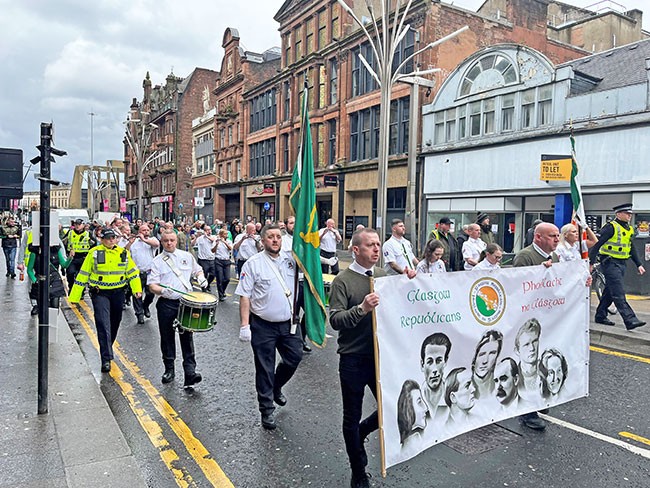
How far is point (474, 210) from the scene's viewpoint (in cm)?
2192

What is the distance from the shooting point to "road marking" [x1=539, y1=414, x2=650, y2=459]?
4.22m

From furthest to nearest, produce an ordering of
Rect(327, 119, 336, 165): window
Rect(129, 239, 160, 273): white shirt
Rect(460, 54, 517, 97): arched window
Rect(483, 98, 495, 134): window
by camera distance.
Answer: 1. Rect(327, 119, 336, 165): window
2. Rect(483, 98, 495, 134): window
3. Rect(460, 54, 517, 97): arched window
4. Rect(129, 239, 160, 273): white shirt

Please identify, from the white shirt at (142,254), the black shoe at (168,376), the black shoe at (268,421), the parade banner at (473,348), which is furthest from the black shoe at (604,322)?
the white shirt at (142,254)

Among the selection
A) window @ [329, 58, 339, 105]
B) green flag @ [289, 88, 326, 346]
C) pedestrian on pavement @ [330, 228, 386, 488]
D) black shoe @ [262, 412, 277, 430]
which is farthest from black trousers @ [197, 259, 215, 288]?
window @ [329, 58, 339, 105]

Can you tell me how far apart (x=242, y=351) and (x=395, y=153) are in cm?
1992

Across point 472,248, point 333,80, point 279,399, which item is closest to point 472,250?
point 472,248

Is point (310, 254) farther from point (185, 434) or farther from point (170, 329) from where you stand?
point (170, 329)

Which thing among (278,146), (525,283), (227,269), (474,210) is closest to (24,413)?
(525,283)

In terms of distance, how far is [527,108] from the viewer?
1986 centimetres

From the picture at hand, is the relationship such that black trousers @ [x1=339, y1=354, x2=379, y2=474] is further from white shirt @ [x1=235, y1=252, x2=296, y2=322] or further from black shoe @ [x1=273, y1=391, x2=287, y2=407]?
black shoe @ [x1=273, y1=391, x2=287, y2=407]

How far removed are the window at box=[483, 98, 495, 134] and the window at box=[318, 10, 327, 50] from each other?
14155 mm

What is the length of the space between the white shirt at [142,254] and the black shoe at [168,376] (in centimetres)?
397

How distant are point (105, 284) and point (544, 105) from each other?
17492 millimetres

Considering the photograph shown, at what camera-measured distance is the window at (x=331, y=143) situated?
102 feet
